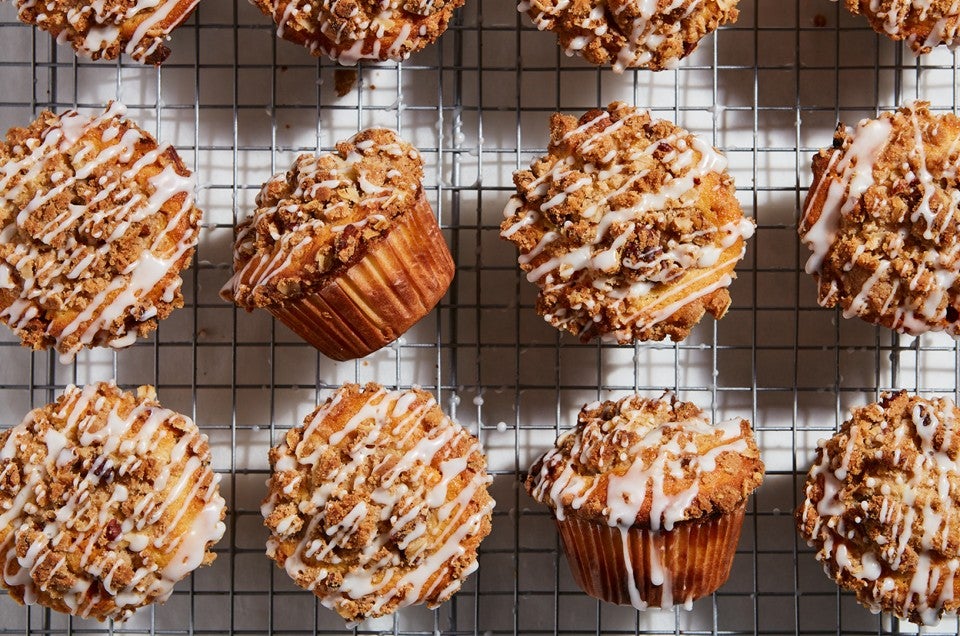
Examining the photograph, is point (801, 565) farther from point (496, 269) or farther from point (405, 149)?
point (405, 149)

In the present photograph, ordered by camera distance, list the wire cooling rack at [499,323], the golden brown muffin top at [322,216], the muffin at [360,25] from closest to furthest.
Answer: the golden brown muffin top at [322,216] < the muffin at [360,25] < the wire cooling rack at [499,323]

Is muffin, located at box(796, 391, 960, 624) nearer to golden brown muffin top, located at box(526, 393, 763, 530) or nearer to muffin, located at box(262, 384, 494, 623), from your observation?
golden brown muffin top, located at box(526, 393, 763, 530)

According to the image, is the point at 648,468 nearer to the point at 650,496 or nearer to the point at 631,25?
the point at 650,496

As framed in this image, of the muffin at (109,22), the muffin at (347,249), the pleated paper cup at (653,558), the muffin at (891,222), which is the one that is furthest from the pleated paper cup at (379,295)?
the muffin at (891,222)

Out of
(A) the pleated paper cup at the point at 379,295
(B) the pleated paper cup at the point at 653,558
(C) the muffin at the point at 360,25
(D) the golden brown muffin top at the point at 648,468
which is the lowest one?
(B) the pleated paper cup at the point at 653,558

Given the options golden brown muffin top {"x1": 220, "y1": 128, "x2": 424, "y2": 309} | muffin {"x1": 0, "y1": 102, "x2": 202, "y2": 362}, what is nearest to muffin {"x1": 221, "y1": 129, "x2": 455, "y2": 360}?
golden brown muffin top {"x1": 220, "y1": 128, "x2": 424, "y2": 309}

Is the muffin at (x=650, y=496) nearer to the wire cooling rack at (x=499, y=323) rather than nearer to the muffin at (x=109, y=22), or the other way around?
the wire cooling rack at (x=499, y=323)

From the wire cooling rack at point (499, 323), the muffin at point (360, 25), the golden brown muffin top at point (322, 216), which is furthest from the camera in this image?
the wire cooling rack at point (499, 323)
